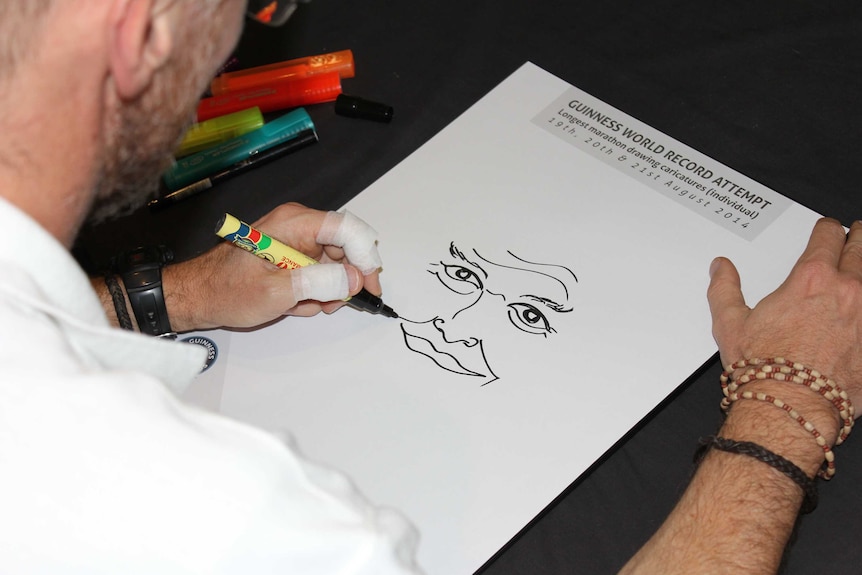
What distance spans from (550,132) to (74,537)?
0.86 metres

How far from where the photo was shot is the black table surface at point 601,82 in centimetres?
117

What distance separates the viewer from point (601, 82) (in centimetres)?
127

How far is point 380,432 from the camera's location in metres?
0.97

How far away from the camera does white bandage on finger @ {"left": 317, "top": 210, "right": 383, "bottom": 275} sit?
106 centimetres

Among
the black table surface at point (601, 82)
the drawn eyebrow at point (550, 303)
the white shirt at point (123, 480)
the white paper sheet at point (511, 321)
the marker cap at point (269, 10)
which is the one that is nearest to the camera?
the white shirt at point (123, 480)

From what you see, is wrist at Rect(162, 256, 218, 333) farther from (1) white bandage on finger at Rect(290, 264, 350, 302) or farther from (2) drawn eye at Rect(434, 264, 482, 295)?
(2) drawn eye at Rect(434, 264, 482, 295)

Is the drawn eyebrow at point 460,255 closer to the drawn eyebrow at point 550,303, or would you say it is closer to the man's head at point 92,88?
the drawn eyebrow at point 550,303

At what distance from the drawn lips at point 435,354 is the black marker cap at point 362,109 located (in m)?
0.38

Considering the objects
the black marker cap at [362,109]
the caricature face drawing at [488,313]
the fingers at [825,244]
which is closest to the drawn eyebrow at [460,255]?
the caricature face drawing at [488,313]

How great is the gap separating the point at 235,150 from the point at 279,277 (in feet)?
1.02

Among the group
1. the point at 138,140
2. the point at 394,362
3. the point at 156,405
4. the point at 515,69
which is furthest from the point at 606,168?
the point at 156,405

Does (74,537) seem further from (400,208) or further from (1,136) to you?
(400,208)

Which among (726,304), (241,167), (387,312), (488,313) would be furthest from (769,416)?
(241,167)

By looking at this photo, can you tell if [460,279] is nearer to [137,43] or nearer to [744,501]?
[744,501]
